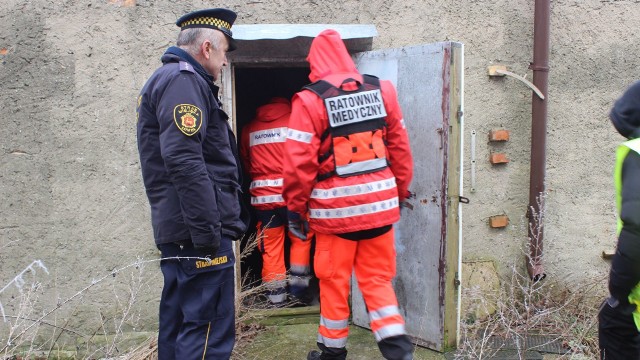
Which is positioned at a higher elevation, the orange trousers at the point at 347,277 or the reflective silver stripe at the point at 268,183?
the reflective silver stripe at the point at 268,183

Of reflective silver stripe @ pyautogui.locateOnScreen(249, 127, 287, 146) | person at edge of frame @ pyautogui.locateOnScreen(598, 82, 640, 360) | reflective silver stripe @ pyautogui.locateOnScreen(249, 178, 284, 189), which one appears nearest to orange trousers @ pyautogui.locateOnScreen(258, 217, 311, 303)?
reflective silver stripe @ pyautogui.locateOnScreen(249, 178, 284, 189)

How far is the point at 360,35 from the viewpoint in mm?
3893

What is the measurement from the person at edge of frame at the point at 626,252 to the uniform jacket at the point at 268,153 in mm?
2654

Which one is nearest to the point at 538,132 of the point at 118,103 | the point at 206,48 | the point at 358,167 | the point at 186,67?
the point at 358,167

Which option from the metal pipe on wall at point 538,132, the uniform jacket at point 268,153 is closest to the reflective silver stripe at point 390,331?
the metal pipe on wall at point 538,132

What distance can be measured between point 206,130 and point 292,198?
2.24ft

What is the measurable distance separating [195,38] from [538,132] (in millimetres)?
2868

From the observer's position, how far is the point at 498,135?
14.4 ft

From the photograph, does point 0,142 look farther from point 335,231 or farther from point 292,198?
point 335,231

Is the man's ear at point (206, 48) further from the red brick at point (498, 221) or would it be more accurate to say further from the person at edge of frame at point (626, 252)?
the red brick at point (498, 221)

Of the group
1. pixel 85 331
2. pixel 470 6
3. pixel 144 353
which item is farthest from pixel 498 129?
pixel 85 331

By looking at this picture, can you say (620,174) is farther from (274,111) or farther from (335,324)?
(274,111)

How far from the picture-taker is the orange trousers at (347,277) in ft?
10.4

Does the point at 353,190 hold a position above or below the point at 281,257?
above
